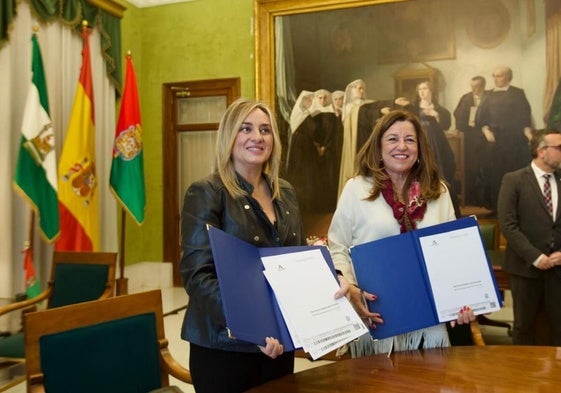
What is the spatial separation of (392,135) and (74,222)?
12.0ft

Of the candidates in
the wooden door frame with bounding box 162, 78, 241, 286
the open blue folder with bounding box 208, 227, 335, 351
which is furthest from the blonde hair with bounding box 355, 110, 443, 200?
the wooden door frame with bounding box 162, 78, 241, 286

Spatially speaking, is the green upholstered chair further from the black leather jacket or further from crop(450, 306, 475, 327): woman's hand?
crop(450, 306, 475, 327): woman's hand

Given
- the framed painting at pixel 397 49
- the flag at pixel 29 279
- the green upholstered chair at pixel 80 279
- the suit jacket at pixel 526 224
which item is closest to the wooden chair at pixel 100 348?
the green upholstered chair at pixel 80 279

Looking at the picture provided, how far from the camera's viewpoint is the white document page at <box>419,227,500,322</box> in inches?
65.9

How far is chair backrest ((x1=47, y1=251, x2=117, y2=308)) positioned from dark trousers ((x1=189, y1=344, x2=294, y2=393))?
1842 millimetres

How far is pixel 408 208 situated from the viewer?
192 centimetres

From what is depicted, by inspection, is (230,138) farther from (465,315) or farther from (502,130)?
(502,130)

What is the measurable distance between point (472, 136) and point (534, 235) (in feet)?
6.13

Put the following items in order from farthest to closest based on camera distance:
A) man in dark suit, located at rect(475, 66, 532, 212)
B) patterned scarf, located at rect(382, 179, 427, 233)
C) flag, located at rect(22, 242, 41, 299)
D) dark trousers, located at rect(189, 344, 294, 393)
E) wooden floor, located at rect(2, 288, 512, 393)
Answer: man in dark suit, located at rect(475, 66, 532, 212) < flag, located at rect(22, 242, 41, 299) < wooden floor, located at rect(2, 288, 512, 393) < patterned scarf, located at rect(382, 179, 427, 233) < dark trousers, located at rect(189, 344, 294, 393)

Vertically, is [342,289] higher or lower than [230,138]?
lower

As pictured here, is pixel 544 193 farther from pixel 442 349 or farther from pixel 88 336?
pixel 88 336

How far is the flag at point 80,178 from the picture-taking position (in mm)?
4676

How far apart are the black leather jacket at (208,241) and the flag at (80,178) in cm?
347

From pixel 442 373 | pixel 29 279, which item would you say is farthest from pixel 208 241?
pixel 29 279
